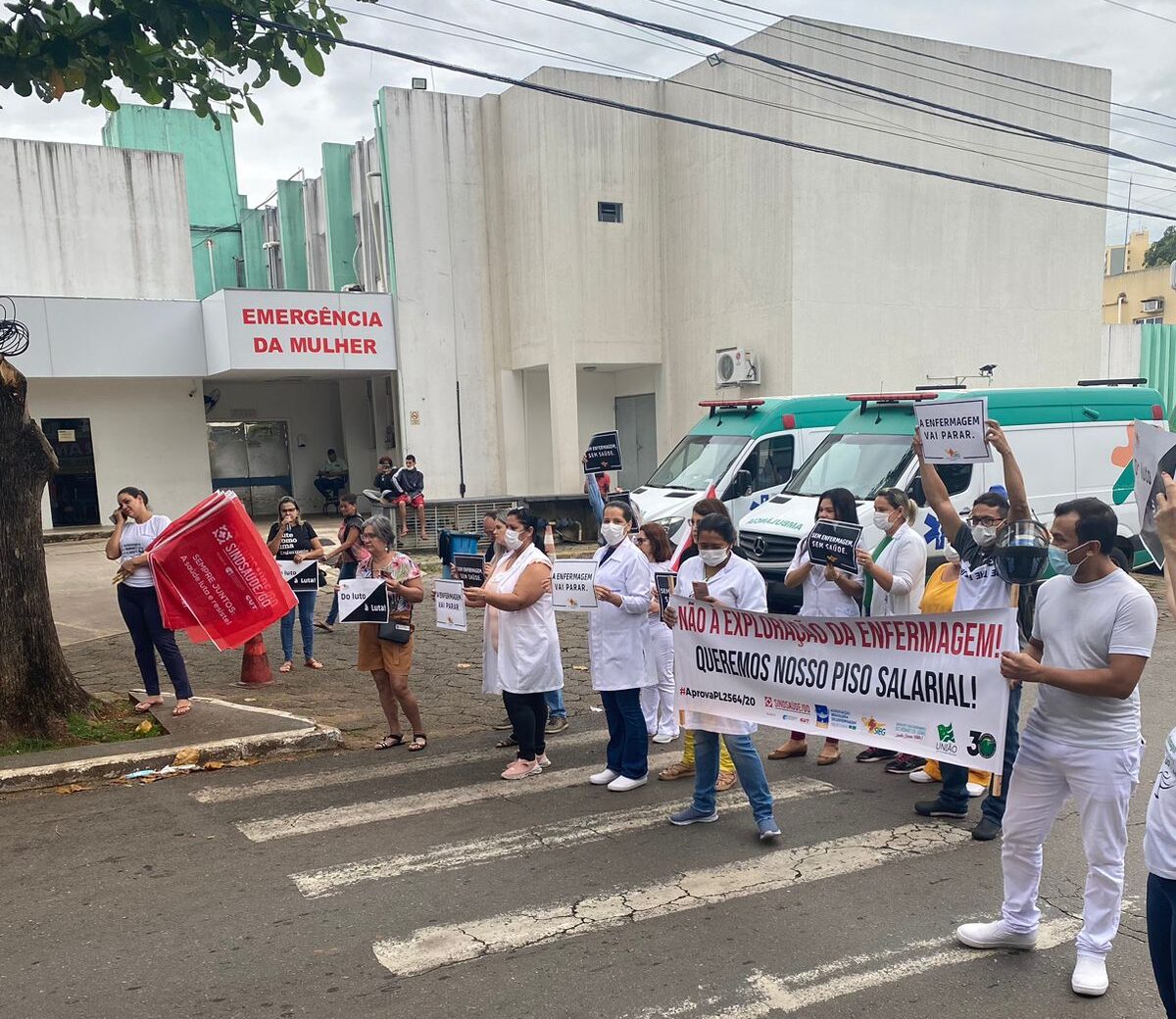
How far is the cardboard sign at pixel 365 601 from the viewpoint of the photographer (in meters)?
6.95

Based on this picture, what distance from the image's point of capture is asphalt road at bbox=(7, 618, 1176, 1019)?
3.97 metres

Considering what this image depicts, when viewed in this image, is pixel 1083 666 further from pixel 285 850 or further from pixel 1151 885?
pixel 285 850

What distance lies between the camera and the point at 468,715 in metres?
8.44

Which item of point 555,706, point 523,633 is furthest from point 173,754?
point 555,706

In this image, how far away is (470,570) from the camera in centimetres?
681

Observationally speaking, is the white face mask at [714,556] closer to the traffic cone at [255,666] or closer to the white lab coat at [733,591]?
the white lab coat at [733,591]

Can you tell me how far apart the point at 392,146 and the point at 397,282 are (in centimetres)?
292

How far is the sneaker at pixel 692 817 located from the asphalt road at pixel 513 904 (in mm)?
112

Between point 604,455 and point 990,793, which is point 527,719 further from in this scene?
point 604,455

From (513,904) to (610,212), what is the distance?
19572mm

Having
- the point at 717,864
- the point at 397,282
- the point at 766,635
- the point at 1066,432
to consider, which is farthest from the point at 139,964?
the point at 397,282

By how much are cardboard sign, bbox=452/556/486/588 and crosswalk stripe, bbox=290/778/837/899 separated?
1797mm

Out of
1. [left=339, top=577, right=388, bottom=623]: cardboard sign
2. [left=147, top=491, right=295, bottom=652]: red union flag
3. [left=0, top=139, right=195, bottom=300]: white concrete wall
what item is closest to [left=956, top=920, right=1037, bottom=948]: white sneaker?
[left=339, top=577, right=388, bottom=623]: cardboard sign

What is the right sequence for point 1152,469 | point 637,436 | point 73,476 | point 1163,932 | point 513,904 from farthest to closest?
point 637,436 < point 73,476 < point 513,904 < point 1152,469 < point 1163,932
